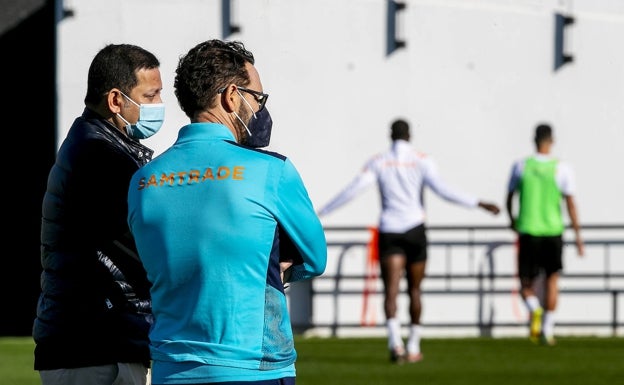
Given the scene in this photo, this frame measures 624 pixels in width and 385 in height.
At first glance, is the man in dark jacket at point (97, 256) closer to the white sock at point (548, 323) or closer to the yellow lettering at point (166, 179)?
the yellow lettering at point (166, 179)

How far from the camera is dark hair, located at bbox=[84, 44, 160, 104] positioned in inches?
191

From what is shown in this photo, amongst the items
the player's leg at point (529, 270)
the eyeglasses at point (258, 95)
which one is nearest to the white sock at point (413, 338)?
the player's leg at point (529, 270)

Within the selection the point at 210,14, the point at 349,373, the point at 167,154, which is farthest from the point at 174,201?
the point at 210,14

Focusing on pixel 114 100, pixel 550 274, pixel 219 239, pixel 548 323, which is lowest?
pixel 548 323

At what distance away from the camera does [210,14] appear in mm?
16297

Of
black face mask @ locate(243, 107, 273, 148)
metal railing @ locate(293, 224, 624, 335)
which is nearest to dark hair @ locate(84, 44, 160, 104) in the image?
black face mask @ locate(243, 107, 273, 148)

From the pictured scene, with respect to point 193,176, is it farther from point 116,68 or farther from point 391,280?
point 391,280

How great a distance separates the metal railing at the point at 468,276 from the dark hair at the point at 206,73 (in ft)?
40.7

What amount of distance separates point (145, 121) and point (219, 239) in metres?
1.23

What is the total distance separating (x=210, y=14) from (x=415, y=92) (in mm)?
2488

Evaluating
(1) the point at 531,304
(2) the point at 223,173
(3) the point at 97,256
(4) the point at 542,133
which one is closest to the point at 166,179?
(2) the point at 223,173

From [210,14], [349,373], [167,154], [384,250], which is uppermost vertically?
[210,14]

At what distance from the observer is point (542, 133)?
46.6ft

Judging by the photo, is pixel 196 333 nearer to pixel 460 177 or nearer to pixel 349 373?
pixel 349 373
